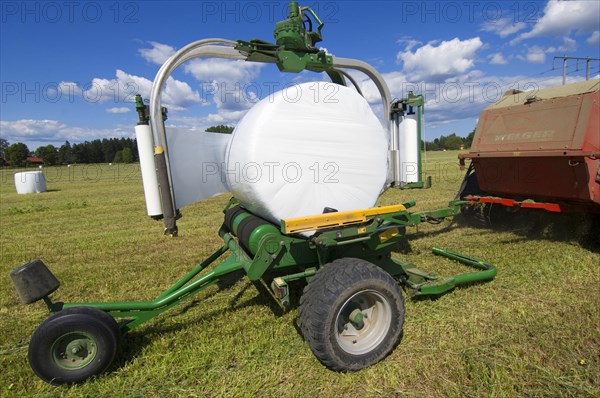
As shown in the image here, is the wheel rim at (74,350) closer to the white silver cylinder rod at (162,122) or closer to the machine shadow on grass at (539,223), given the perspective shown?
the white silver cylinder rod at (162,122)

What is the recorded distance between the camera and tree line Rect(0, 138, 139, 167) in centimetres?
7462

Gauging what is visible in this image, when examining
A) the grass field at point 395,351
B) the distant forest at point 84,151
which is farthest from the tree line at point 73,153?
the grass field at point 395,351

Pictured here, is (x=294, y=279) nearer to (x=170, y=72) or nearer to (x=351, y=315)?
(x=351, y=315)

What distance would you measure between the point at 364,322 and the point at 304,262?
0.75m

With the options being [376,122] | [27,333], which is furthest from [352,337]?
[27,333]

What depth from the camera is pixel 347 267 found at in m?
2.81

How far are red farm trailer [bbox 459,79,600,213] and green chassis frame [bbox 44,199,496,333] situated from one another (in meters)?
2.30

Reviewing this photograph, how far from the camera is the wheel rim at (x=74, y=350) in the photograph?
103 inches

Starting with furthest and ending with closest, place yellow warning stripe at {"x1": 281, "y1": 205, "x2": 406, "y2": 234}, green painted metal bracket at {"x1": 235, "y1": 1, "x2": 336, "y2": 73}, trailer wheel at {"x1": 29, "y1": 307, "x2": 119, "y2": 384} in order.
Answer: green painted metal bracket at {"x1": 235, "y1": 1, "x2": 336, "y2": 73} → yellow warning stripe at {"x1": 281, "y1": 205, "x2": 406, "y2": 234} → trailer wheel at {"x1": 29, "y1": 307, "x2": 119, "y2": 384}

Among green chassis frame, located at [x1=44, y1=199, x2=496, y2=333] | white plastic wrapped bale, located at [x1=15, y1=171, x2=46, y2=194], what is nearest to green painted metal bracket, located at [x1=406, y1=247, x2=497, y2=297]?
green chassis frame, located at [x1=44, y1=199, x2=496, y2=333]

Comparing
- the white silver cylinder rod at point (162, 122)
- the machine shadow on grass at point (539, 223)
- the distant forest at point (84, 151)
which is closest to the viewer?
the white silver cylinder rod at point (162, 122)

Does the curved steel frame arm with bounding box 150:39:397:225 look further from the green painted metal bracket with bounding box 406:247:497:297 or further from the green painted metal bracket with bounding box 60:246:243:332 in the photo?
the green painted metal bracket with bounding box 406:247:497:297

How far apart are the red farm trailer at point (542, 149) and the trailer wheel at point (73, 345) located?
564 cm

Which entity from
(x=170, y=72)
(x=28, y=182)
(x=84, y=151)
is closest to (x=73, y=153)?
(x=84, y=151)
